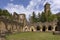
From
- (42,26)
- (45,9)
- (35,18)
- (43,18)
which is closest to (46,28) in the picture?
(42,26)

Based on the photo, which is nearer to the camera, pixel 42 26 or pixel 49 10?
pixel 42 26

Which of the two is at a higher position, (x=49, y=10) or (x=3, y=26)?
(x=49, y=10)

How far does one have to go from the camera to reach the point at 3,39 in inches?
679

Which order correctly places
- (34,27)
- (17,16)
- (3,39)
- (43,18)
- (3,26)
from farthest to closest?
(43,18) → (34,27) → (17,16) → (3,26) → (3,39)

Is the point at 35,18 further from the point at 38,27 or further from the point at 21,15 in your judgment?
the point at 21,15

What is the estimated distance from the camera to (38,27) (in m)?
65.1

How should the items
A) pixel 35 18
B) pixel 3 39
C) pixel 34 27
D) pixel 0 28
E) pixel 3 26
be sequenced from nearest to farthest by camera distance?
1. pixel 3 39
2. pixel 0 28
3. pixel 3 26
4. pixel 34 27
5. pixel 35 18

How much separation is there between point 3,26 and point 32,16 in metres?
69.0

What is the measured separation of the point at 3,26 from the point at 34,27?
38.3 metres

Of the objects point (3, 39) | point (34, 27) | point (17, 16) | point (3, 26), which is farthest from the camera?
point (34, 27)

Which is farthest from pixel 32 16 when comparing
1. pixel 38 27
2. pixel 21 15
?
pixel 21 15

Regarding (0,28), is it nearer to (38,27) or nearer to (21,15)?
(21,15)

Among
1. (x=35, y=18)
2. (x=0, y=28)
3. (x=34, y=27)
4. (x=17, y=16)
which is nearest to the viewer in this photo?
(x=0, y=28)

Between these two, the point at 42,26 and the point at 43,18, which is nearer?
the point at 42,26
